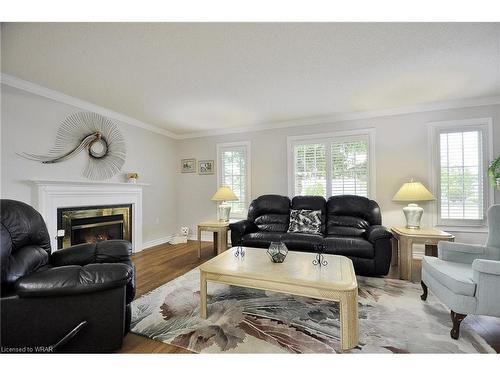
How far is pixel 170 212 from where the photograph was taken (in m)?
5.14

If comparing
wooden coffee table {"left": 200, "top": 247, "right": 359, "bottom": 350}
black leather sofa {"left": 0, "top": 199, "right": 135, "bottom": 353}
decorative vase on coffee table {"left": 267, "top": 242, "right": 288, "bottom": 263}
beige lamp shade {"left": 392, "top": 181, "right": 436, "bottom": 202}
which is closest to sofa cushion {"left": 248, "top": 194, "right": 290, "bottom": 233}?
wooden coffee table {"left": 200, "top": 247, "right": 359, "bottom": 350}

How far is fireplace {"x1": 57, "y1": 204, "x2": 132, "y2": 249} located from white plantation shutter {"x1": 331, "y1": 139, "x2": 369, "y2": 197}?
3.82 meters

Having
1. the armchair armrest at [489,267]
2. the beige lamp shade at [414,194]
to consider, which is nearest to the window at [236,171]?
the beige lamp shade at [414,194]

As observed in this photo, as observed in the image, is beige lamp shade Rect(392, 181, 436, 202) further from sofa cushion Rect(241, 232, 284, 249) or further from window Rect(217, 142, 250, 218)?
window Rect(217, 142, 250, 218)

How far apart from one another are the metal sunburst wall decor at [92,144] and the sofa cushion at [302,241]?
123 inches

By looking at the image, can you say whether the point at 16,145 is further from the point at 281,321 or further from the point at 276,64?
the point at 281,321

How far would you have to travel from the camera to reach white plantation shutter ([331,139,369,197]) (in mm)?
3883

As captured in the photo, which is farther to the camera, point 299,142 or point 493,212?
point 299,142

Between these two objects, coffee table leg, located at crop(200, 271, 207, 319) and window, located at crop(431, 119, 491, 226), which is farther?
window, located at crop(431, 119, 491, 226)

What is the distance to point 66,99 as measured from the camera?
10.4 feet

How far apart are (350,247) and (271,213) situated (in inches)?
56.0

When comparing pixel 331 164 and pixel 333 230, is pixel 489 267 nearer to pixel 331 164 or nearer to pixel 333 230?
pixel 333 230
